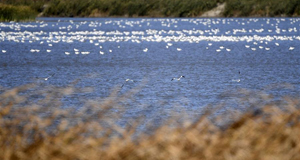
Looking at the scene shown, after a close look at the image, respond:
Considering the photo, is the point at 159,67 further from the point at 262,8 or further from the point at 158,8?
the point at 158,8

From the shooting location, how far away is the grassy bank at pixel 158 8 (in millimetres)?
71500

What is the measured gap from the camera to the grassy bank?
71.5 m

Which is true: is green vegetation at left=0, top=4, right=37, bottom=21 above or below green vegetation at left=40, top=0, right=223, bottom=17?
above

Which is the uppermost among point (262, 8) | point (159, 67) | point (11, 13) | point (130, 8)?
point (159, 67)

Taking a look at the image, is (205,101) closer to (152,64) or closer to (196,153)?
(196,153)

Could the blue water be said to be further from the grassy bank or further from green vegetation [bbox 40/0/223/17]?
green vegetation [bbox 40/0/223/17]

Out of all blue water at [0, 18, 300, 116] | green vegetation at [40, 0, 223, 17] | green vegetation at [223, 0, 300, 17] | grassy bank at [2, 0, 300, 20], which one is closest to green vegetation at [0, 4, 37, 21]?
grassy bank at [2, 0, 300, 20]

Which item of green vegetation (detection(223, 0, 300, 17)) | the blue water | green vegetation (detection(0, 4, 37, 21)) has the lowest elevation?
green vegetation (detection(223, 0, 300, 17))

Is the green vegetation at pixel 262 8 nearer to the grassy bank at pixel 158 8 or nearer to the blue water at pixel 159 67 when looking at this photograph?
the grassy bank at pixel 158 8

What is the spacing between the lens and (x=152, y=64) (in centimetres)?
2242

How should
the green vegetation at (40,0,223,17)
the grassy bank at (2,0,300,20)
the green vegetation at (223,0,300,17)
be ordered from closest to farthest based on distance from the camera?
1. the green vegetation at (223,0,300,17)
2. the grassy bank at (2,0,300,20)
3. the green vegetation at (40,0,223,17)

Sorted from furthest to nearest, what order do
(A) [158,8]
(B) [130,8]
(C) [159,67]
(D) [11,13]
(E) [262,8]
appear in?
(A) [158,8]
(B) [130,8]
(E) [262,8]
(D) [11,13]
(C) [159,67]

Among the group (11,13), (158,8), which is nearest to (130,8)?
(158,8)

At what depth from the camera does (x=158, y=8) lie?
75.8 meters
